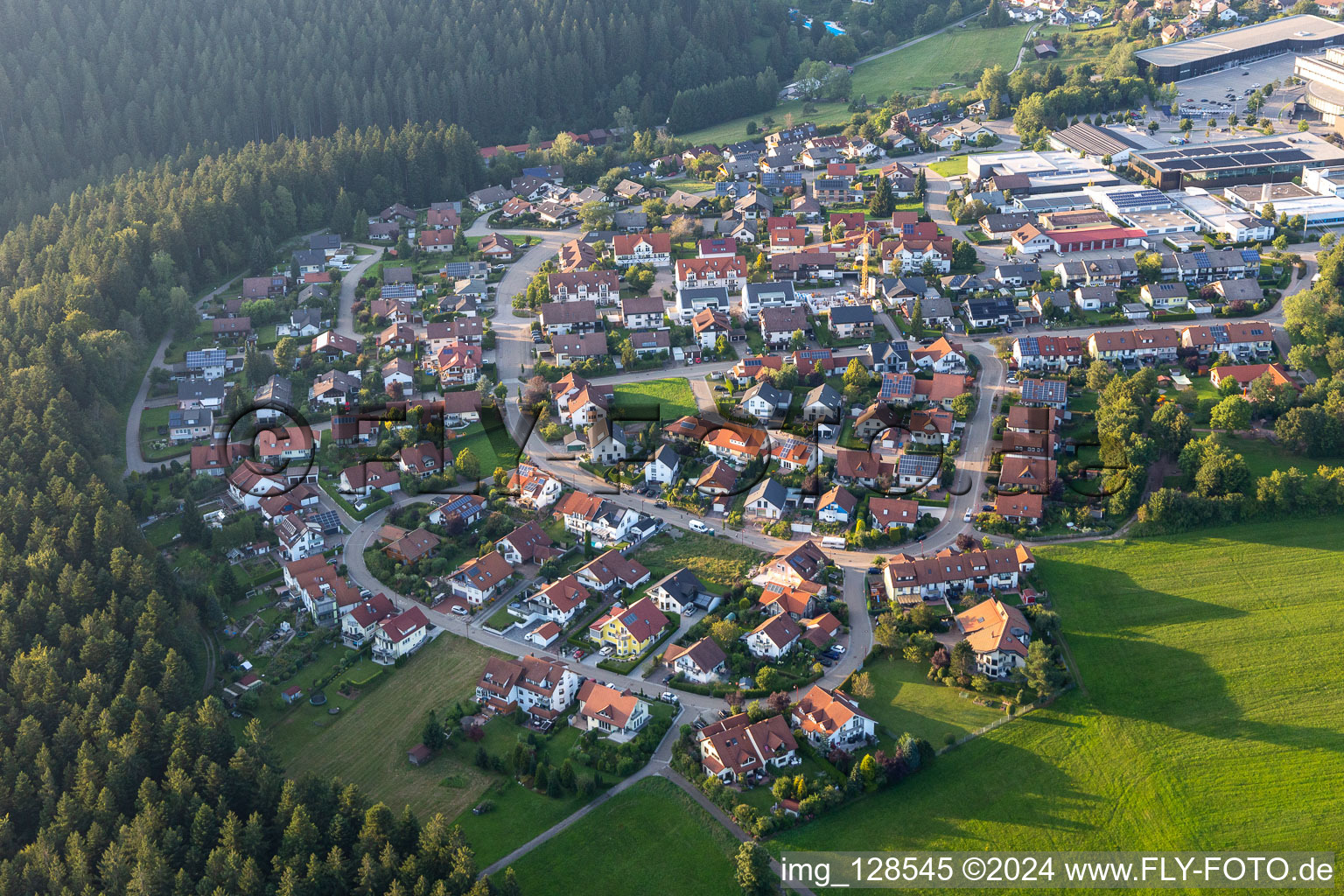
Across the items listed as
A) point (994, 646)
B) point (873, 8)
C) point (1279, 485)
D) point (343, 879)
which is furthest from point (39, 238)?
point (873, 8)

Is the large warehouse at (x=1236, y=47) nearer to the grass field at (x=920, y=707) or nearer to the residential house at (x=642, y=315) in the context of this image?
the residential house at (x=642, y=315)

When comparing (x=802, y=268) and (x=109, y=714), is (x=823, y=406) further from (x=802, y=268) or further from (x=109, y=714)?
(x=109, y=714)

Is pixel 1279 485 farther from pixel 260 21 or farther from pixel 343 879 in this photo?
pixel 260 21

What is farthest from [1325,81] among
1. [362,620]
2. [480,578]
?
[362,620]

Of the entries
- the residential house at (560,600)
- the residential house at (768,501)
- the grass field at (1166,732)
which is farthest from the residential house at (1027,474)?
the residential house at (560,600)

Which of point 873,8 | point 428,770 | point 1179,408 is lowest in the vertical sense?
point 428,770

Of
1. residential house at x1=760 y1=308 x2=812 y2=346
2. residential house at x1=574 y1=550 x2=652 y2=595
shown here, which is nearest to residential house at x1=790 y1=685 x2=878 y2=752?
residential house at x1=574 y1=550 x2=652 y2=595

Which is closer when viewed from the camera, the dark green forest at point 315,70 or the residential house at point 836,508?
the residential house at point 836,508
